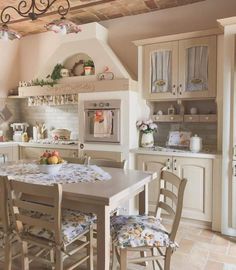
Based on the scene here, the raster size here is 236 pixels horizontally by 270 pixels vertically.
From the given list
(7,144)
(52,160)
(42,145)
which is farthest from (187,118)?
(7,144)

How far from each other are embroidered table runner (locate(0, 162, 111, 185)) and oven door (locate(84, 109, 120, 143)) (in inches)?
40.4

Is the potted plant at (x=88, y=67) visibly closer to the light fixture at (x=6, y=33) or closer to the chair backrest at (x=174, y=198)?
the light fixture at (x=6, y=33)

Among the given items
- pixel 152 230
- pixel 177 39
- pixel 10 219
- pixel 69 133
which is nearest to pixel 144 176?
pixel 152 230

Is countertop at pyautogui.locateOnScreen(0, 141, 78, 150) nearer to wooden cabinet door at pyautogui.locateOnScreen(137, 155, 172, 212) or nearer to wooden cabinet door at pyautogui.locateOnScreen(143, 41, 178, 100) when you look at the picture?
wooden cabinet door at pyautogui.locateOnScreen(137, 155, 172, 212)

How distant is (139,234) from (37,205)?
68 centimetres

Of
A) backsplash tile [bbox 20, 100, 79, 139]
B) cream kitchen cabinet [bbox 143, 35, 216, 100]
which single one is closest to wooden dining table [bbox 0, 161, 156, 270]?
cream kitchen cabinet [bbox 143, 35, 216, 100]

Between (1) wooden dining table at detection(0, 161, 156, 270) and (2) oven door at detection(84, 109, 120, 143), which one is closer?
(1) wooden dining table at detection(0, 161, 156, 270)

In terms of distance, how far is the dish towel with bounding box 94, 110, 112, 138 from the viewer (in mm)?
3354

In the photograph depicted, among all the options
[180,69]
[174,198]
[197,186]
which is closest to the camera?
[174,198]

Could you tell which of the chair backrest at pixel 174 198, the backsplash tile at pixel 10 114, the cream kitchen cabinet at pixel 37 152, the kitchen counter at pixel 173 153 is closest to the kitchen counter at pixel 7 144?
the cream kitchen cabinet at pixel 37 152

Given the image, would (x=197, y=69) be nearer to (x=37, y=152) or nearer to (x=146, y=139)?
(x=146, y=139)

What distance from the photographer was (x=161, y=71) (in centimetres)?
334

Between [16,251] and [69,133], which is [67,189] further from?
[69,133]

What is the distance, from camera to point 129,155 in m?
3.30
